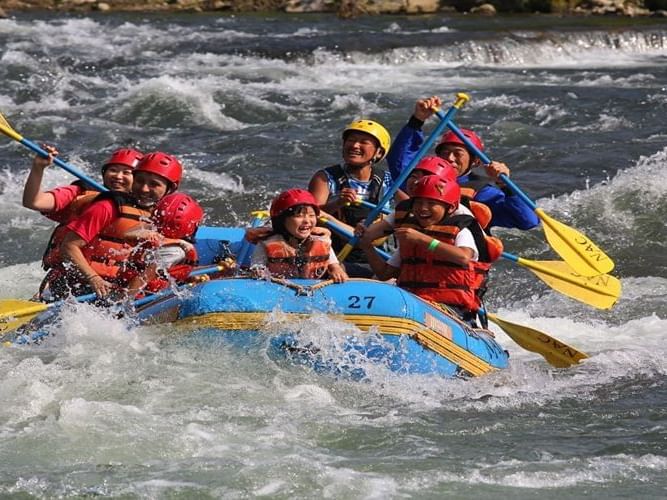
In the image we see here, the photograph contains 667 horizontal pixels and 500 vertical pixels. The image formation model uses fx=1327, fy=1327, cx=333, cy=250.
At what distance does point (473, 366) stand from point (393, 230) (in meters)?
0.91

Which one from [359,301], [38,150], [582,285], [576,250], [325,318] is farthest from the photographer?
[576,250]

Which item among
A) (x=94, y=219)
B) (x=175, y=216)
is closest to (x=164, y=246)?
(x=175, y=216)

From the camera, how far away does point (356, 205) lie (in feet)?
27.3

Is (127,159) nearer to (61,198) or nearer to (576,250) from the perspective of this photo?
(61,198)

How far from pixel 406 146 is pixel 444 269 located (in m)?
1.52

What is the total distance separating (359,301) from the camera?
6910 millimetres

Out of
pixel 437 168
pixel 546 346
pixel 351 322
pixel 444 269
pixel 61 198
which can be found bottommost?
pixel 546 346

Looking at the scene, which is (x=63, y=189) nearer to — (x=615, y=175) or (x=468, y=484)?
(x=468, y=484)

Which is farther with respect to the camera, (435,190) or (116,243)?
(116,243)

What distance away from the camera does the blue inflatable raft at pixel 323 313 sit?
680 cm

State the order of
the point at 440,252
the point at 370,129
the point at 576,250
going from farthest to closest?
the point at 576,250, the point at 370,129, the point at 440,252

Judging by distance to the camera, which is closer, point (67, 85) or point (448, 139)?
point (448, 139)

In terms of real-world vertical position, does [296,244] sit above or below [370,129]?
below

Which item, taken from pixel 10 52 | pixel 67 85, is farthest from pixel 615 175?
pixel 10 52
